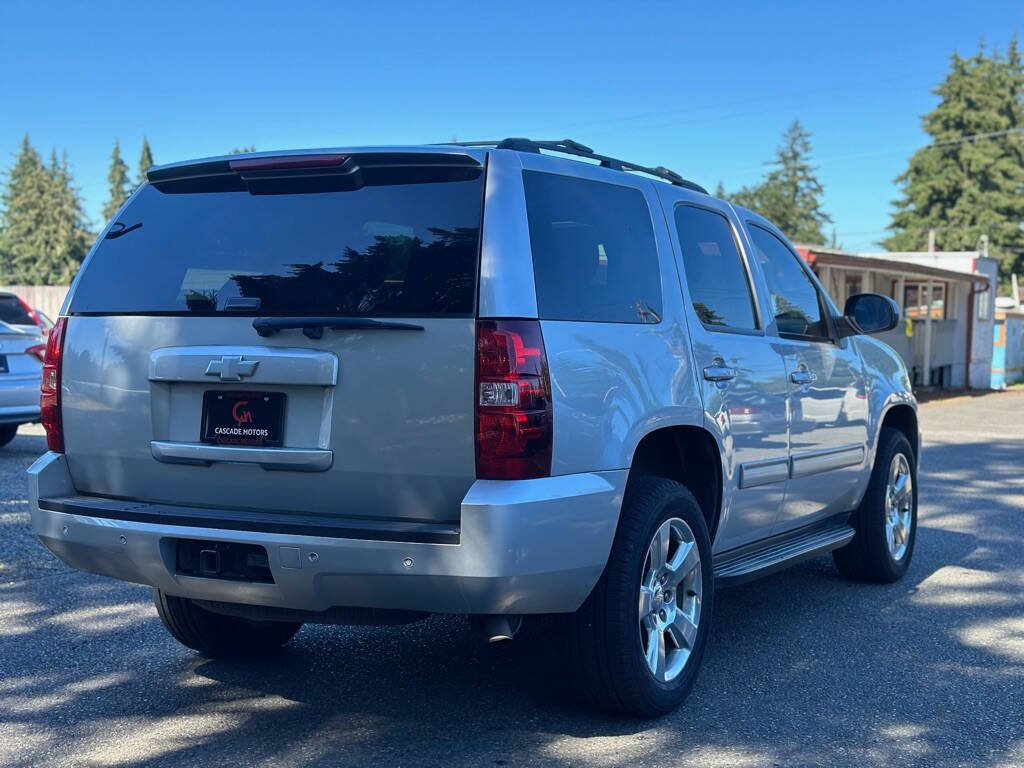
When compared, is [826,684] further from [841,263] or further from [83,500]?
[841,263]

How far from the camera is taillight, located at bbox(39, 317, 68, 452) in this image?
13.5 ft

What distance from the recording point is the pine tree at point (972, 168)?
63562 mm

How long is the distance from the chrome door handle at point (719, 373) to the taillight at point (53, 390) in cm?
238

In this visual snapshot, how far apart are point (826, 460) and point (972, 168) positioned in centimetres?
6410

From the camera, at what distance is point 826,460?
18.5 feet

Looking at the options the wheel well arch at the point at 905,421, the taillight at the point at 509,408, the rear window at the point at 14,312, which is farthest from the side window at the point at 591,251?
the rear window at the point at 14,312

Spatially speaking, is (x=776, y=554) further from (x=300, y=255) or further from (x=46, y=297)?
(x=46, y=297)

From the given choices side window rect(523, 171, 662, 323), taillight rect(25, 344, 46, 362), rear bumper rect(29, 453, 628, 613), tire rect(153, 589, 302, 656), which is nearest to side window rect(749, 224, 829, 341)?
side window rect(523, 171, 662, 323)

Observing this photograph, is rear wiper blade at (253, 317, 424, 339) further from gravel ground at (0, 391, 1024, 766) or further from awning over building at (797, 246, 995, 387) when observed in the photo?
awning over building at (797, 246, 995, 387)

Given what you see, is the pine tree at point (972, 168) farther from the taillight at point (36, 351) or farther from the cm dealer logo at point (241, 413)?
the cm dealer logo at point (241, 413)

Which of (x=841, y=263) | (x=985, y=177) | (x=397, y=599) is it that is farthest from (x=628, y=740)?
(x=985, y=177)

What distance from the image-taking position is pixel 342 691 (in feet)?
14.6

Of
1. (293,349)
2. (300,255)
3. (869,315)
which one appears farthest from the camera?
(869,315)

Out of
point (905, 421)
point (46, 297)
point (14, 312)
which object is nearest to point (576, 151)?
point (905, 421)
